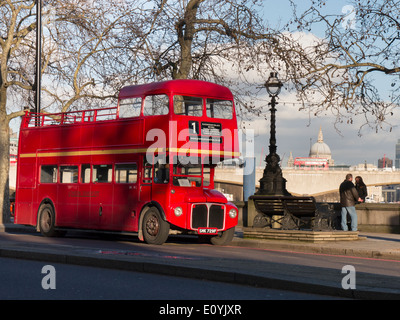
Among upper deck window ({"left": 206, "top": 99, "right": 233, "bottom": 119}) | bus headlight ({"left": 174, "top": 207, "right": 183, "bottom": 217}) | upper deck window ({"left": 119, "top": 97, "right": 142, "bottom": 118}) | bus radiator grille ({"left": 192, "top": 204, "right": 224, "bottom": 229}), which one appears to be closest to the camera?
bus headlight ({"left": 174, "top": 207, "right": 183, "bottom": 217})

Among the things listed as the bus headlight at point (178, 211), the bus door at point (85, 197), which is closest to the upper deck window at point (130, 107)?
the bus door at point (85, 197)

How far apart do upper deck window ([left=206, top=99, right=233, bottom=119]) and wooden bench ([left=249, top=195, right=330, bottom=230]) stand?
2304 millimetres

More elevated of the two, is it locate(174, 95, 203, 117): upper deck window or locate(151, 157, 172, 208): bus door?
locate(174, 95, 203, 117): upper deck window

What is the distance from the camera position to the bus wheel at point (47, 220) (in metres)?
21.5

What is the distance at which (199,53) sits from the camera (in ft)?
81.1

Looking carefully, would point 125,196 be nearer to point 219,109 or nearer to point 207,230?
point 207,230

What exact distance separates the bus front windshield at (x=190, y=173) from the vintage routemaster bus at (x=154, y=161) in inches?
1.0

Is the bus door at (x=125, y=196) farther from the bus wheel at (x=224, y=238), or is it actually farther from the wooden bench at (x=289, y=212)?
the wooden bench at (x=289, y=212)

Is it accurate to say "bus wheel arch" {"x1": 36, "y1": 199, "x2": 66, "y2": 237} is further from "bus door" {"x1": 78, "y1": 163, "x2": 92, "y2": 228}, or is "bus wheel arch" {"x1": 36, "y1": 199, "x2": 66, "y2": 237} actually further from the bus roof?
the bus roof

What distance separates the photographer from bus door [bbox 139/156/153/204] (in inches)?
720

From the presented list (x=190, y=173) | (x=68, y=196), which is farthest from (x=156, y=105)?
(x=68, y=196)

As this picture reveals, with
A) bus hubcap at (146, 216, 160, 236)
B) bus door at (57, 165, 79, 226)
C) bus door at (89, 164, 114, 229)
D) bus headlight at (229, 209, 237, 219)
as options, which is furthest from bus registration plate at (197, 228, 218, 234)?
A: bus door at (57, 165, 79, 226)
